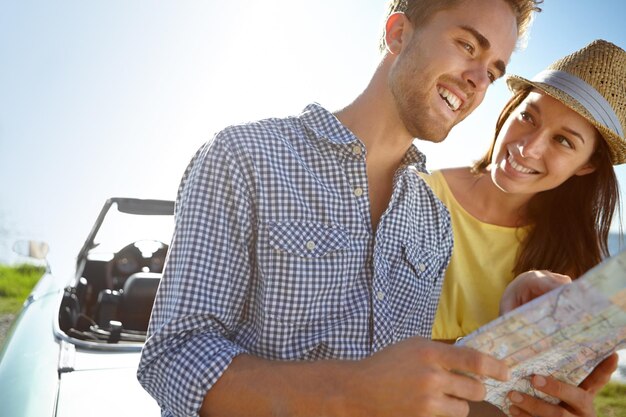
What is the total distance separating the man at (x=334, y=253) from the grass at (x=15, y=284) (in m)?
6.38

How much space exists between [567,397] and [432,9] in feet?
4.10

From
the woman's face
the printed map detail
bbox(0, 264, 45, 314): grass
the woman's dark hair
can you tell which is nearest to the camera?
the printed map detail

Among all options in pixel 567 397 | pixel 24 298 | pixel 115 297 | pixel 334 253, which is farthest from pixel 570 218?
pixel 24 298

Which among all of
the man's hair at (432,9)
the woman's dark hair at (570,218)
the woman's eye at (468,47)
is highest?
the man's hair at (432,9)

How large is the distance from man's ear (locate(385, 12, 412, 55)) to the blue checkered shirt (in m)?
0.35

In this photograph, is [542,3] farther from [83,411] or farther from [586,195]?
[83,411]

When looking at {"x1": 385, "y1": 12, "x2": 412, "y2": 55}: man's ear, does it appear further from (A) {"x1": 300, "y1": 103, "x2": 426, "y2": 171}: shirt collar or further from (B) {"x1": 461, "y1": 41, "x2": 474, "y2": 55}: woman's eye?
Answer: (A) {"x1": 300, "y1": 103, "x2": 426, "y2": 171}: shirt collar

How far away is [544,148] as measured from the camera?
244 centimetres

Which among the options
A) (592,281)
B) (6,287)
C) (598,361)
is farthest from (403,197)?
(6,287)

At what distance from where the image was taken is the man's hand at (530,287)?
1.68 meters

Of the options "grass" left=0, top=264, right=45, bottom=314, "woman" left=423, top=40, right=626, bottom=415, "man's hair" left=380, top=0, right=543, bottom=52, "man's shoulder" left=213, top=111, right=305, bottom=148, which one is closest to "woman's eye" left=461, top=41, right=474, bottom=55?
"man's hair" left=380, top=0, right=543, bottom=52

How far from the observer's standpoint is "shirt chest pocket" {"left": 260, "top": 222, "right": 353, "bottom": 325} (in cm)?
156

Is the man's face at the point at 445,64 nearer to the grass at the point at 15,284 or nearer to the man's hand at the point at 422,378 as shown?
the man's hand at the point at 422,378

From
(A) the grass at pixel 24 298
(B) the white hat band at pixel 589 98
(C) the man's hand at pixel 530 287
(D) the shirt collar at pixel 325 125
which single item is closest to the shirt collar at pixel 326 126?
(D) the shirt collar at pixel 325 125
